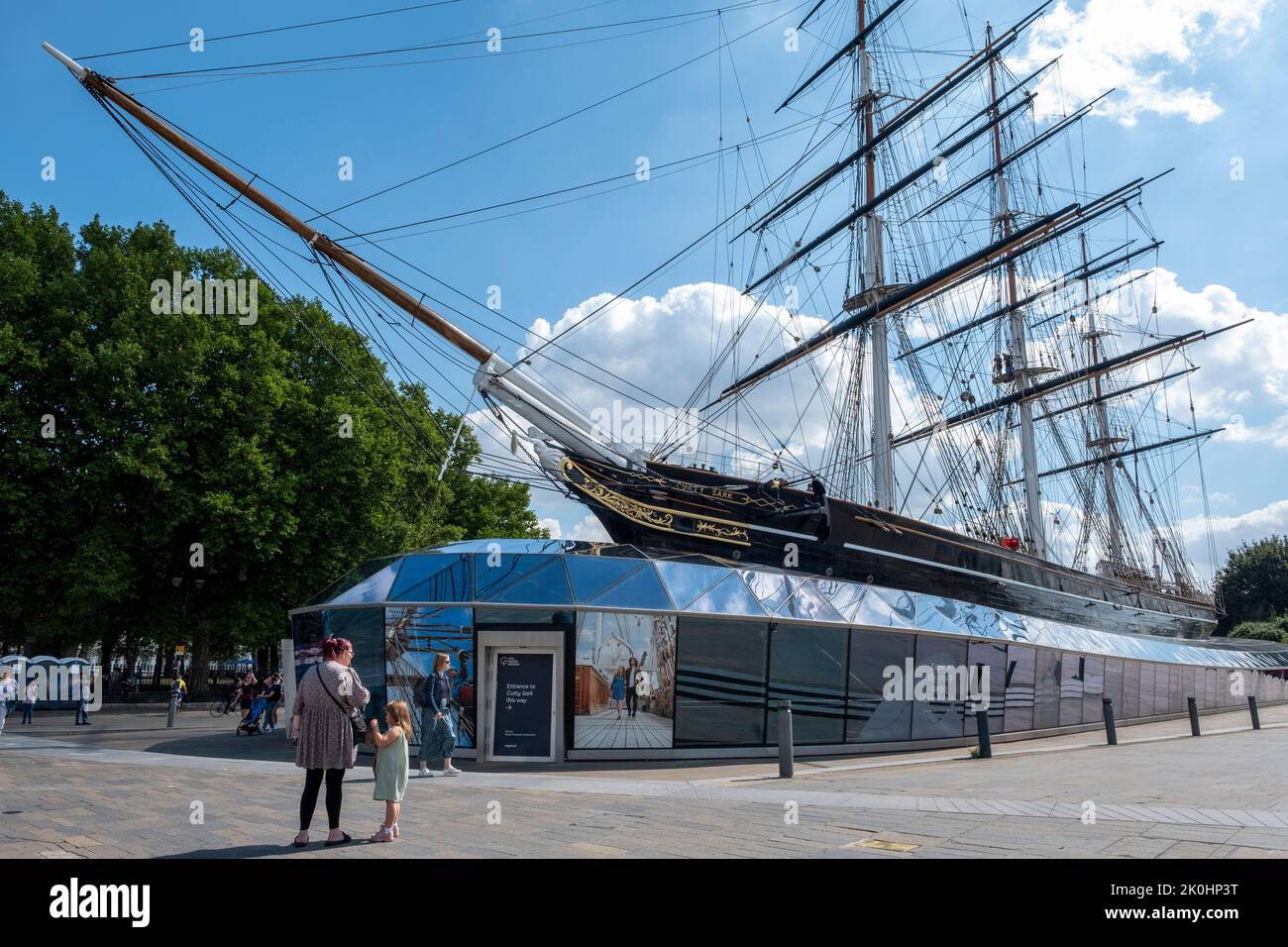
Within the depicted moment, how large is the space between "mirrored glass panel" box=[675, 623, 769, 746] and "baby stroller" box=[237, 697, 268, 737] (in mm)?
10560

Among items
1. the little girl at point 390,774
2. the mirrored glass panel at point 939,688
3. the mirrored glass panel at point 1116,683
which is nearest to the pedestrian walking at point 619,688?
the mirrored glass panel at point 939,688

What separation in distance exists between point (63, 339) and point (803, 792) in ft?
82.6

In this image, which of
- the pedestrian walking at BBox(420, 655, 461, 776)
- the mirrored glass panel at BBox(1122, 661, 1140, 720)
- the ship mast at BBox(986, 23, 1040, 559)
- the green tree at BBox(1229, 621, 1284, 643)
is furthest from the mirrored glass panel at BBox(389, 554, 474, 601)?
the green tree at BBox(1229, 621, 1284, 643)

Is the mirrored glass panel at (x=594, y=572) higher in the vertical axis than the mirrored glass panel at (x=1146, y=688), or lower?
higher

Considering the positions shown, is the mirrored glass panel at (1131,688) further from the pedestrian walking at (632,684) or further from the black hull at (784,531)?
the pedestrian walking at (632,684)

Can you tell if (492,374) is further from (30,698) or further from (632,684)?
(30,698)

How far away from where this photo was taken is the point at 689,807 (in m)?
9.45

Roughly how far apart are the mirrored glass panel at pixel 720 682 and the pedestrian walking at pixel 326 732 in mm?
9134

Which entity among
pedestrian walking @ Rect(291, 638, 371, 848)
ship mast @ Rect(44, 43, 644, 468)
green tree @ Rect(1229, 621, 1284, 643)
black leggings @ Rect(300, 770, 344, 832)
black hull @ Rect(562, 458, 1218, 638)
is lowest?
green tree @ Rect(1229, 621, 1284, 643)

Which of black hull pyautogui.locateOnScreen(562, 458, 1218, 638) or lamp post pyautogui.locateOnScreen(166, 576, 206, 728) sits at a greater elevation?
black hull pyautogui.locateOnScreen(562, 458, 1218, 638)

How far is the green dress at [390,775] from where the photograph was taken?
7.18 meters

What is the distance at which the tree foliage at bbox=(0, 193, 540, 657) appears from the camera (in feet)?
83.6

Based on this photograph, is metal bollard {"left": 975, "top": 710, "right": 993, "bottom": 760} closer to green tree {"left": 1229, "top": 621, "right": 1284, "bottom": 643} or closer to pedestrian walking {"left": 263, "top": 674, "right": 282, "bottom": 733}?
pedestrian walking {"left": 263, "top": 674, "right": 282, "bottom": 733}
